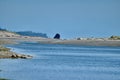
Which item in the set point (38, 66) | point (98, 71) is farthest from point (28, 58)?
point (98, 71)

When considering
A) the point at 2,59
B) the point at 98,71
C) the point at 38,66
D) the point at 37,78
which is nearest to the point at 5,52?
the point at 2,59

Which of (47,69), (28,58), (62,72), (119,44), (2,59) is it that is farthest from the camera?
(119,44)

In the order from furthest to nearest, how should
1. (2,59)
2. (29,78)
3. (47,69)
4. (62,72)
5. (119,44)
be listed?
(119,44) → (2,59) → (47,69) → (62,72) → (29,78)

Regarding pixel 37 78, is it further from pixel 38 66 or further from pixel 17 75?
pixel 38 66

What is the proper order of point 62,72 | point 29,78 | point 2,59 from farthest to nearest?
point 2,59 < point 62,72 < point 29,78

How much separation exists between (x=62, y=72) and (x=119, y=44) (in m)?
102

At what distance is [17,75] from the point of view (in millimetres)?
58688

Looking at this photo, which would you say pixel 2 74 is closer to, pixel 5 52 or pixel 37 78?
pixel 37 78

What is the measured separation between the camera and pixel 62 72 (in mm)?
64062

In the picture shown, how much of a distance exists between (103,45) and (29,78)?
117136mm

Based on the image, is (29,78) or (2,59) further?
(2,59)

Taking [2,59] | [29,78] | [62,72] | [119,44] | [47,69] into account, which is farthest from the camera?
[119,44]

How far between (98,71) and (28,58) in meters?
21.0

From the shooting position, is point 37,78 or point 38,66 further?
point 38,66
